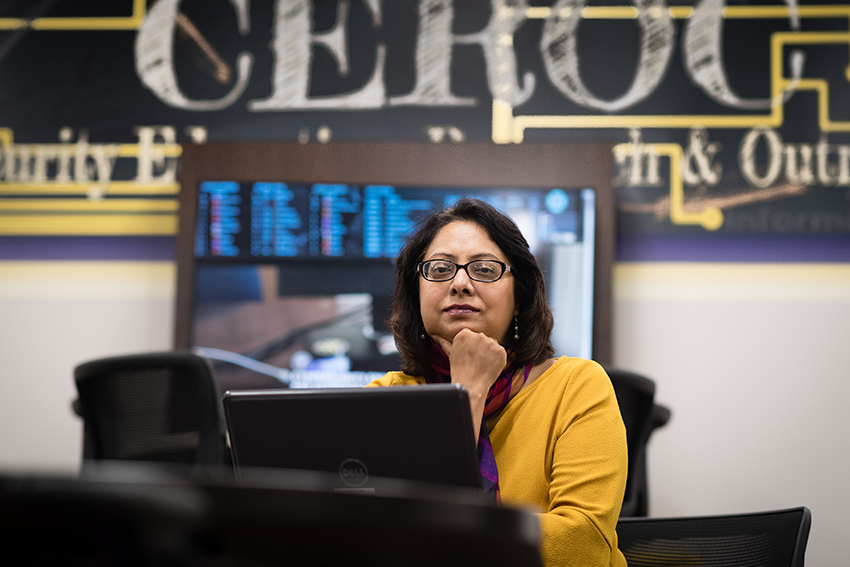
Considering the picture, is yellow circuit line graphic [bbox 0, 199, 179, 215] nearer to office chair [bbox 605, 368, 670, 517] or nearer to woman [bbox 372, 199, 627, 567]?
woman [bbox 372, 199, 627, 567]

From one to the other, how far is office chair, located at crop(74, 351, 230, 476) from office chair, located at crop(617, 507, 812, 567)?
1.22m

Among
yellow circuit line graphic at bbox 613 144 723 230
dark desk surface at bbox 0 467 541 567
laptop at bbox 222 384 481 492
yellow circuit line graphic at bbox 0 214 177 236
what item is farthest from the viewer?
yellow circuit line graphic at bbox 0 214 177 236

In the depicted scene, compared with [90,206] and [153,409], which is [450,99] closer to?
[90,206]

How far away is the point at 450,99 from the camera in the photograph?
10.8ft

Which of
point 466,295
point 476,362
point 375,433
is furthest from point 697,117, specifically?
point 375,433

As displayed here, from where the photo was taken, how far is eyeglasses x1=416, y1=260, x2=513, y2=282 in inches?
56.2

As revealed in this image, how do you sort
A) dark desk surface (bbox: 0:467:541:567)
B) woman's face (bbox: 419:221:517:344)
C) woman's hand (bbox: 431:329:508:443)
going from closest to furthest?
dark desk surface (bbox: 0:467:541:567) → woman's hand (bbox: 431:329:508:443) → woman's face (bbox: 419:221:517:344)

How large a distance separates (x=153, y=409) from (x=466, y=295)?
47.0 inches

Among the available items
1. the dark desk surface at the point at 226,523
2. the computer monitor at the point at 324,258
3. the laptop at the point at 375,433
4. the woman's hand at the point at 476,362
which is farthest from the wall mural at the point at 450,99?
the dark desk surface at the point at 226,523

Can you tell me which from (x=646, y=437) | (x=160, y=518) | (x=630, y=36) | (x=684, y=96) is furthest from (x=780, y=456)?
(x=160, y=518)

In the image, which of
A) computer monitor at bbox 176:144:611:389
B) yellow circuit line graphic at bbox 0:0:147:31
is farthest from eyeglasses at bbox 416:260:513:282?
yellow circuit line graphic at bbox 0:0:147:31

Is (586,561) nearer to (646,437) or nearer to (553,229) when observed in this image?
(646,437)

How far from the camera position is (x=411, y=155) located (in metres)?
3.10

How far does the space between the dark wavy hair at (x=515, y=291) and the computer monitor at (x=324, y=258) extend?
53.1 inches
